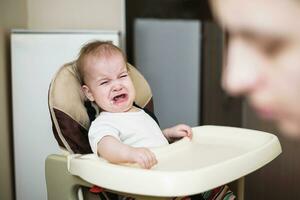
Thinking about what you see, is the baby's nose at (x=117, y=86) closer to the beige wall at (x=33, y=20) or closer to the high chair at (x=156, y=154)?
the high chair at (x=156, y=154)

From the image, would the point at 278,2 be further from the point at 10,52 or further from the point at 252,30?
the point at 10,52

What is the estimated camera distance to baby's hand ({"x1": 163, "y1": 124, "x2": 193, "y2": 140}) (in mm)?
1427

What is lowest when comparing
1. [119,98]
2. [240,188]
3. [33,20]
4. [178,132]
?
[240,188]

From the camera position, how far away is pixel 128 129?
136 centimetres

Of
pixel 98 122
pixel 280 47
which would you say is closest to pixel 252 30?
pixel 280 47

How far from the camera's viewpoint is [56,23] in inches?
83.8

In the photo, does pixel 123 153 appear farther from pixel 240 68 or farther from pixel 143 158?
pixel 240 68

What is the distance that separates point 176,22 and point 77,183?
3.17 feet

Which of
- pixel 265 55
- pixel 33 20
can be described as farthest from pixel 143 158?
pixel 33 20

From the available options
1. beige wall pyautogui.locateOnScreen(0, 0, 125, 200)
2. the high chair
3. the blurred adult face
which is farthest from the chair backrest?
the blurred adult face

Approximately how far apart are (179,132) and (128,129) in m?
0.19

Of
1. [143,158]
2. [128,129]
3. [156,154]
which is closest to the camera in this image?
[143,158]

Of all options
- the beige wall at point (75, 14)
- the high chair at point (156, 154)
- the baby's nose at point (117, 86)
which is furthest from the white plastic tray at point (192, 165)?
the beige wall at point (75, 14)

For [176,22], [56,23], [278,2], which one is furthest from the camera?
[56,23]
